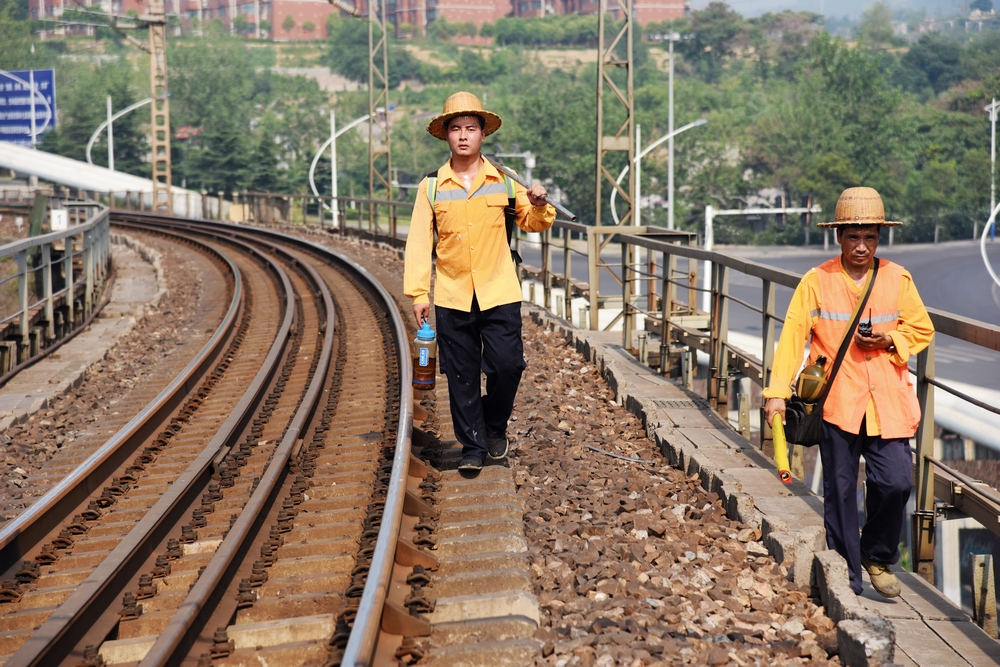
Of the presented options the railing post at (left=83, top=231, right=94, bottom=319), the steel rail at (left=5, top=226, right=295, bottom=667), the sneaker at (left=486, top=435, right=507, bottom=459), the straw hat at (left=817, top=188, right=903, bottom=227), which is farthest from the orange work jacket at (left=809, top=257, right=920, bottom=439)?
the railing post at (left=83, top=231, right=94, bottom=319)

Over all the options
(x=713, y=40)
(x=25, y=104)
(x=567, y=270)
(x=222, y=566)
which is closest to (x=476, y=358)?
(x=222, y=566)

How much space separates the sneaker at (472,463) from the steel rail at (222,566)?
1.06m

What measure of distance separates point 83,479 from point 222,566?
2.01 meters

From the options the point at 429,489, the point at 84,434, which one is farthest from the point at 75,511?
the point at 84,434

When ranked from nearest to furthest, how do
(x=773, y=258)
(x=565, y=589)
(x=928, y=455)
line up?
(x=565, y=589)
(x=928, y=455)
(x=773, y=258)

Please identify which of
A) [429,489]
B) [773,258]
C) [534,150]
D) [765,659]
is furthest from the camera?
[534,150]

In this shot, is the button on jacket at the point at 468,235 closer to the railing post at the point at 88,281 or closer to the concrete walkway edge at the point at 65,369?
the concrete walkway edge at the point at 65,369

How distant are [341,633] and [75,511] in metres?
2.67

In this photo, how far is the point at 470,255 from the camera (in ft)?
20.9

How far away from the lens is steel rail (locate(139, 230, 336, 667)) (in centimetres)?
425

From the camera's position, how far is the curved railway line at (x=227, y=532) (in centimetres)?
448

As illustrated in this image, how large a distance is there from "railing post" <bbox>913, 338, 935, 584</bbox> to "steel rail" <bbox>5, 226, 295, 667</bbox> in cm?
376

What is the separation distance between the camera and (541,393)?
9.34 m

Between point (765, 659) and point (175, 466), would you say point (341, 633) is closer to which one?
point (765, 659)
